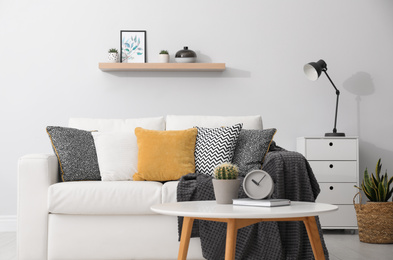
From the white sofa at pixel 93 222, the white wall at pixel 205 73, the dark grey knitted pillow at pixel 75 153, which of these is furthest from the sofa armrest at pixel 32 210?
the white wall at pixel 205 73

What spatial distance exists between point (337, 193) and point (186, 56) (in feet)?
5.40

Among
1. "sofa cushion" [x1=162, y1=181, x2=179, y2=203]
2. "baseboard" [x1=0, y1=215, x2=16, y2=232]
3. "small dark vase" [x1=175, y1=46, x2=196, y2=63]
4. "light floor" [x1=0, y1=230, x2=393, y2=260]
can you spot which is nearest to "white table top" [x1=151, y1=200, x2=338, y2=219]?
"sofa cushion" [x1=162, y1=181, x2=179, y2=203]

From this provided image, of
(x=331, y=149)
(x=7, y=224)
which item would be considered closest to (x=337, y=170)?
(x=331, y=149)

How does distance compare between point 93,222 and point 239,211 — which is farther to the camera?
point 93,222

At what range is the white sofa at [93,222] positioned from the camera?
2.83m

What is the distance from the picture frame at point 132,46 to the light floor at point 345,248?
1.72 m

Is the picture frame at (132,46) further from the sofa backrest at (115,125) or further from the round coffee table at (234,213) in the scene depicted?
the round coffee table at (234,213)

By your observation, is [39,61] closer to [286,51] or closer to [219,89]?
[219,89]

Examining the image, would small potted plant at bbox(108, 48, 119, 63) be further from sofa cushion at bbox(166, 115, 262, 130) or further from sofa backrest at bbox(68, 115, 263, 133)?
sofa cushion at bbox(166, 115, 262, 130)

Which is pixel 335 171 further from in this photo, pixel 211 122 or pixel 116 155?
pixel 116 155

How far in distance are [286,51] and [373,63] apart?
775mm

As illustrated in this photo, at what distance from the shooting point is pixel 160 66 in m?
4.31

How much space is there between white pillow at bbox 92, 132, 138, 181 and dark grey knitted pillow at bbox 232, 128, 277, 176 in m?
0.65

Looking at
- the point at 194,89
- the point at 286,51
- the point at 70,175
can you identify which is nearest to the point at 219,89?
the point at 194,89
